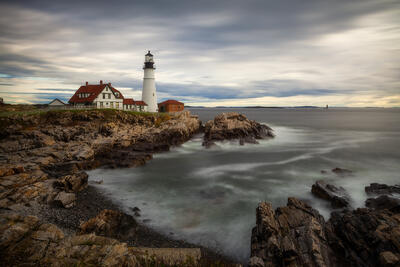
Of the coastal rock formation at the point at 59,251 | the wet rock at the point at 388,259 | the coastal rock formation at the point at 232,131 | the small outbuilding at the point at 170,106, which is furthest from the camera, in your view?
the small outbuilding at the point at 170,106

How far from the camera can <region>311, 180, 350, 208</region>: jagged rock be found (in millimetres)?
11445

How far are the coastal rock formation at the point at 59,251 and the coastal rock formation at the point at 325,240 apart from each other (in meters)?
2.49

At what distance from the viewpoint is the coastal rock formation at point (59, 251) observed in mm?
5379

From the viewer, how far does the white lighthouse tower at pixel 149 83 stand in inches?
1741

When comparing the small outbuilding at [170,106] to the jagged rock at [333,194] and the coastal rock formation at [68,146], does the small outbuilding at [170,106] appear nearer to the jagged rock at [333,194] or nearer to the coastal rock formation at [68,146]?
the coastal rock formation at [68,146]

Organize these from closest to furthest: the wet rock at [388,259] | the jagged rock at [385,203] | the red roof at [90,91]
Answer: the wet rock at [388,259]
the jagged rock at [385,203]
the red roof at [90,91]

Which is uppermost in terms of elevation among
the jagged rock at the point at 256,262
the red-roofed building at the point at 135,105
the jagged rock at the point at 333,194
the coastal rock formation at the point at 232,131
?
the red-roofed building at the point at 135,105

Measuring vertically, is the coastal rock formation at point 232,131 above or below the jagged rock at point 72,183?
above

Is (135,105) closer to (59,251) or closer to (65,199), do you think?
(65,199)

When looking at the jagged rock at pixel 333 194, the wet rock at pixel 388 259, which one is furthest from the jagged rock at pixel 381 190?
the wet rock at pixel 388 259

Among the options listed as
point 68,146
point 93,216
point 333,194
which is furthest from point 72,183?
point 333,194

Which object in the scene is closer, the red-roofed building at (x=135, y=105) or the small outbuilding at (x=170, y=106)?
the red-roofed building at (x=135, y=105)

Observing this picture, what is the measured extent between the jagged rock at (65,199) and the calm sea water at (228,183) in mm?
2270

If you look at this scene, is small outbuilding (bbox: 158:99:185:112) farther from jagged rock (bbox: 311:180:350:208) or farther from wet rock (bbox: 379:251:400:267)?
wet rock (bbox: 379:251:400:267)
